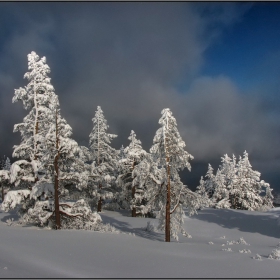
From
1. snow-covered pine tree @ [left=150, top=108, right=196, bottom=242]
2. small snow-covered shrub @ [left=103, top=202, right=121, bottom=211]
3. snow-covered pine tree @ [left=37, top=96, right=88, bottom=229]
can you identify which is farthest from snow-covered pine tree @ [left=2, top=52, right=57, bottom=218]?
small snow-covered shrub @ [left=103, top=202, right=121, bottom=211]

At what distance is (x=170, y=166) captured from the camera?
19.5 meters

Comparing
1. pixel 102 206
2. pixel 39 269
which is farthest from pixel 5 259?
pixel 102 206

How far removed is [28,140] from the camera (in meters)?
20.2

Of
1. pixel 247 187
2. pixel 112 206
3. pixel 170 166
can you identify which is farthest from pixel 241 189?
pixel 170 166

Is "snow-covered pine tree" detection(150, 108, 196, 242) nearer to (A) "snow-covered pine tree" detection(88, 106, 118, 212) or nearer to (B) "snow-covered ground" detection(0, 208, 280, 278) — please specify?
(B) "snow-covered ground" detection(0, 208, 280, 278)

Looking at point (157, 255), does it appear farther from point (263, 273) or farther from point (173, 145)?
point (173, 145)

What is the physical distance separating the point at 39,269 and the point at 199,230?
2463 cm

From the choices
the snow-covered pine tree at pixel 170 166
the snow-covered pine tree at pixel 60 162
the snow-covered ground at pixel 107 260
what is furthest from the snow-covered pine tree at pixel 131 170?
the snow-covered ground at pixel 107 260

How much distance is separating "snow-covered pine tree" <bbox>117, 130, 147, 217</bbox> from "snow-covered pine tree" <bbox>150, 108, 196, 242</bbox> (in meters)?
12.9

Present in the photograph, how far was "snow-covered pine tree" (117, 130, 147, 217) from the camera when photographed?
1298 inches

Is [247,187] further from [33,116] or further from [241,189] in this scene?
[33,116]

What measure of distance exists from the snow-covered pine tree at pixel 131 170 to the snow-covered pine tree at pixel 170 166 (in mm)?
12886

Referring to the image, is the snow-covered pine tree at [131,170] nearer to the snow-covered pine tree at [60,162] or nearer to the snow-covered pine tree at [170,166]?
the snow-covered pine tree at [170,166]

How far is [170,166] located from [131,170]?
48.1 feet
